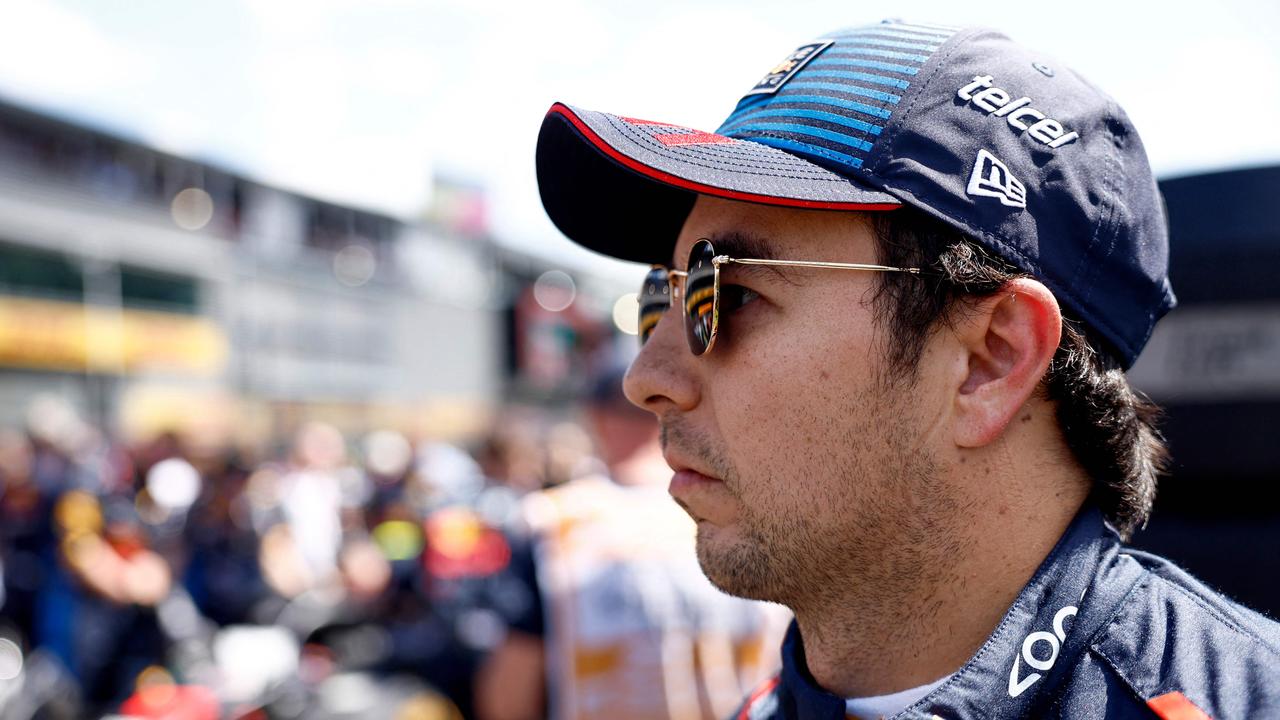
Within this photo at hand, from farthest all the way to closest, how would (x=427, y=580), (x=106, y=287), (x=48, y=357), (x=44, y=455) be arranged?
(x=106, y=287)
(x=48, y=357)
(x=44, y=455)
(x=427, y=580)

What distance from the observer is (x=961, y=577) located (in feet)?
4.39

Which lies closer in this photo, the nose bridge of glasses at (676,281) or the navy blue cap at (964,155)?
the navy blue cap at (964,155)

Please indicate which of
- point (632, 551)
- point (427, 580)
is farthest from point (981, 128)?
point (427, 580)

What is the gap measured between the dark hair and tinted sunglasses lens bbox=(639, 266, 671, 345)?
41 centimetres

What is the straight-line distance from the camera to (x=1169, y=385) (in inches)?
79.8

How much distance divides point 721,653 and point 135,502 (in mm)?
7365

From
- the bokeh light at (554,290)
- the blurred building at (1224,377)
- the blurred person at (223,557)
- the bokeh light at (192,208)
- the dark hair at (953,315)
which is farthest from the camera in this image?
the bokeh light at (554,290)

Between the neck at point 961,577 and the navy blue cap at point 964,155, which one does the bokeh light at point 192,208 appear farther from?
the neck at point 961,577

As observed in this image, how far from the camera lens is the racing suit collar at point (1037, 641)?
118cm

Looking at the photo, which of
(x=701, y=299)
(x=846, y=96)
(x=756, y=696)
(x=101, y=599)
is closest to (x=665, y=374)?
(x=701, y=299)

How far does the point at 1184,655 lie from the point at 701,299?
2.43 feet

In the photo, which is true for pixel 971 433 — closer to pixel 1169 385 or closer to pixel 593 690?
pixel 1169 385

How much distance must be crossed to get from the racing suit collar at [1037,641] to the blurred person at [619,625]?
1498mm

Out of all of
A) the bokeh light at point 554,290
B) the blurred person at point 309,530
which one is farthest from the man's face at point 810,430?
the bokeh light at point 554,290
